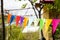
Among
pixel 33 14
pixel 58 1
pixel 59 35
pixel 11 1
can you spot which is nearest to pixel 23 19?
pixel 58 1

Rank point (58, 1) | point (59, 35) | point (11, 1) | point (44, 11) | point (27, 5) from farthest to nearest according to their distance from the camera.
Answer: point (11, 1) < point (27, 5) < point (44, 11) < point (59, 35) < point (58, 1)

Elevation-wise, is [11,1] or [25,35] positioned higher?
[11,1]

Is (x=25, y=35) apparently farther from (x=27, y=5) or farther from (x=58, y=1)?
(x=58, y=1)

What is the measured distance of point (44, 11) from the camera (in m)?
8.30

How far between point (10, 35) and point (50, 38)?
52.5 inches

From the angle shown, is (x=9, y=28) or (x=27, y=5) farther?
(x=27, y=5)

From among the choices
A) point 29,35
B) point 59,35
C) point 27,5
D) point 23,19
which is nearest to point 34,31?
point 29,35

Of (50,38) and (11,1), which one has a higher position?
(11,1)

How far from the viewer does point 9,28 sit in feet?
25.9

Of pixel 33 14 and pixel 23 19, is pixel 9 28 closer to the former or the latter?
pixel 33 14

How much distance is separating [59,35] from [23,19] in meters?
2.38

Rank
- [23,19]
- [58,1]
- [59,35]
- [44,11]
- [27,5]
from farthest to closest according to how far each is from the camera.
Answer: [27,5] → [44,11] → [59,35] → [58,1] → [23,19]

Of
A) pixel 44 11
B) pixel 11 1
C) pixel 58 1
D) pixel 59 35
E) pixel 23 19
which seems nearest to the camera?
pixel 23 19

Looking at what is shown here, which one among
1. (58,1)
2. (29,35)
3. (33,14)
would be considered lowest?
(29,35)
